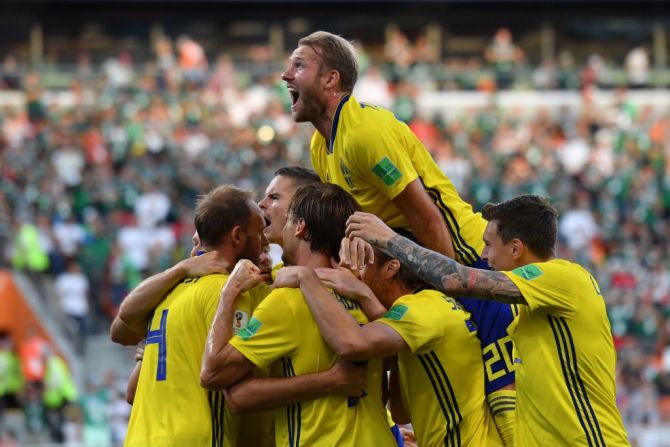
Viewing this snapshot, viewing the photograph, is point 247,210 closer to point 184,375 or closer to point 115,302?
point 184,375

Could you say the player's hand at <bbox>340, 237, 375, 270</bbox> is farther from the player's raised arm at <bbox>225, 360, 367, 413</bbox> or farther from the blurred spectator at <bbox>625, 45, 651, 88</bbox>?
the blurred spectator at <bbox>625, 45, 651, 88</bbox>

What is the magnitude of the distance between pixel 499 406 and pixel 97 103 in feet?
61.5

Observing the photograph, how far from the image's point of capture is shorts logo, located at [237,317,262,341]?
5379mm

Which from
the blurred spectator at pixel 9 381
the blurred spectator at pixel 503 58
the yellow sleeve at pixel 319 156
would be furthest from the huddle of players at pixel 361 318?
the blurred spectator at pixel 503 58

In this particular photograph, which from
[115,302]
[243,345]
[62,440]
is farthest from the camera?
[115,302]

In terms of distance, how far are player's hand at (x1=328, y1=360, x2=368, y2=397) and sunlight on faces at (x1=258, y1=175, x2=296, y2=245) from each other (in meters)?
1.07

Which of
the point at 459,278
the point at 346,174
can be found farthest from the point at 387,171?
the point at 459,278

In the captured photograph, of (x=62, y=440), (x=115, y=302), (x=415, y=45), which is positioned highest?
(x=415, y=45)

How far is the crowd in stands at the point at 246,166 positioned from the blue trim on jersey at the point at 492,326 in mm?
9698

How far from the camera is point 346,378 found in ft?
17.8

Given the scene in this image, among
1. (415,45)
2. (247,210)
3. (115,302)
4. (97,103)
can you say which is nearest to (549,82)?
(415,45)

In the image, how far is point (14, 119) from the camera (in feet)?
75.3

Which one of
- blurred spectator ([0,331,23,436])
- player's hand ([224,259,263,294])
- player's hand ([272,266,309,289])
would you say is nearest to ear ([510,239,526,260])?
player's hand ([272,266,309,289])

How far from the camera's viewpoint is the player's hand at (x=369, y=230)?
17.8 feet
